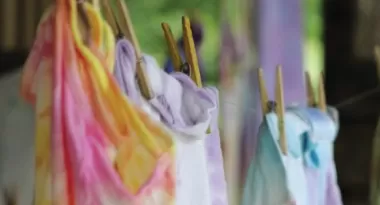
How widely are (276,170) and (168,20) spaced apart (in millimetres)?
459

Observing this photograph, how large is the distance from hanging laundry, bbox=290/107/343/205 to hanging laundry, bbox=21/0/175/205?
42 cm

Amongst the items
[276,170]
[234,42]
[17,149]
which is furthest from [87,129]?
[234,42]

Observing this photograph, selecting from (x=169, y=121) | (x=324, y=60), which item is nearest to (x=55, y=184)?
(x=169, y=121)

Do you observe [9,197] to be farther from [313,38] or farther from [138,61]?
[313,38]

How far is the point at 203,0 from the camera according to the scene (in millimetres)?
1449

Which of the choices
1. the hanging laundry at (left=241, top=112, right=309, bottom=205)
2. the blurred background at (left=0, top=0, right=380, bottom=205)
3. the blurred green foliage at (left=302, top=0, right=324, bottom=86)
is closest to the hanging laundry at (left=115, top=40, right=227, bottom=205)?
the hanging laundry at (left=241, top=112, right=309, bottom=205)

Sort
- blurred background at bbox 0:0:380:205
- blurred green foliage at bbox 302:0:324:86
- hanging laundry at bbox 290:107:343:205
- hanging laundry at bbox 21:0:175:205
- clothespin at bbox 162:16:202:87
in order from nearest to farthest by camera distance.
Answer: hanging laundry at bbox 21:0:175:205 → clothespin at bbox 162:16:202:87 → hanging laundry at bbox 290:107:343:205 → blurred background at bbox 0:0:380:205 → blurred green foliage at bbox 302:0:324:86

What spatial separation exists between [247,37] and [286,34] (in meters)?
0.09

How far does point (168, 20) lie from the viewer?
1443 millimetres

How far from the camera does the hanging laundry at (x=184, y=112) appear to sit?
0.96 m

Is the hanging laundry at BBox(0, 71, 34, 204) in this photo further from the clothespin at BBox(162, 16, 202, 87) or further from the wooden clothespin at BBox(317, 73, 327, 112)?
the wooden clothespin at BBox(317, 73, 327, 112)

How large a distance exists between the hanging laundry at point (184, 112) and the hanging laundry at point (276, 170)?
157 mm

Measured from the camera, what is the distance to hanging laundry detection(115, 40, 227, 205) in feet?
3.14

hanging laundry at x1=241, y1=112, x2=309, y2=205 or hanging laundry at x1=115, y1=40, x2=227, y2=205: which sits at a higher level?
hanging laundry at x1=115, y1=40, x2=227, y2=205
